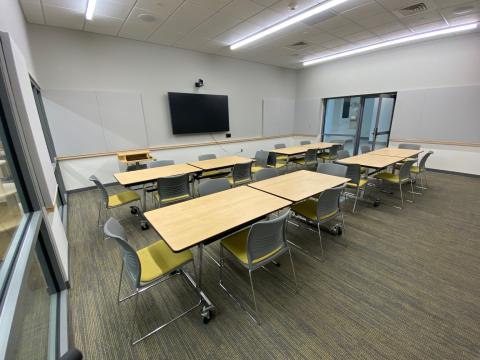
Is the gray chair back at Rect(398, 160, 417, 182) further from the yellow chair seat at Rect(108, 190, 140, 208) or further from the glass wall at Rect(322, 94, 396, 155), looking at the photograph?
the yellow chair seat at Rect(108, 190, 140, 208)

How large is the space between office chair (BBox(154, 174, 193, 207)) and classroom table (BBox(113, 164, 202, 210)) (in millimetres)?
241

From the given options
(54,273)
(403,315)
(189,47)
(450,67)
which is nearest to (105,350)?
(54,273)

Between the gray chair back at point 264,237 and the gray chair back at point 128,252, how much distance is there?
786 millimetres

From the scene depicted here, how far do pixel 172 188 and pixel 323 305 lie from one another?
2.26 m

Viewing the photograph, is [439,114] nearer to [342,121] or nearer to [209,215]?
[342,121]

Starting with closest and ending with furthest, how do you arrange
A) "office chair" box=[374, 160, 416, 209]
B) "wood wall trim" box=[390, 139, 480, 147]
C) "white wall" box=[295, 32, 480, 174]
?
"office chair" box=[374, 160, 416, 209]
"white wall" box=[295, 32, 480, 174]
"wood wall trim" box=[390, 139, 480, 147]

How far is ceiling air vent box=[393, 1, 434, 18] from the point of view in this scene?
11.6 ft

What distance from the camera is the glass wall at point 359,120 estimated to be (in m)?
6.56

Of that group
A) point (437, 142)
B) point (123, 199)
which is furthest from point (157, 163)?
point (437, 142)

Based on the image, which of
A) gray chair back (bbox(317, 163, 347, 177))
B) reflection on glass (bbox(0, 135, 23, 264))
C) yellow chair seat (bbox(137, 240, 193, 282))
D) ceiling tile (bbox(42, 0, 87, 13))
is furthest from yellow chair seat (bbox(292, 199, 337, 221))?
ceiling tile (bbox(42, 0, 87, 13))

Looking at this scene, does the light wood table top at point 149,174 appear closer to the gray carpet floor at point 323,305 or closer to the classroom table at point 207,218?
the gray carpet floor at point 323,305

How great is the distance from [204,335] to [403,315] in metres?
1.60

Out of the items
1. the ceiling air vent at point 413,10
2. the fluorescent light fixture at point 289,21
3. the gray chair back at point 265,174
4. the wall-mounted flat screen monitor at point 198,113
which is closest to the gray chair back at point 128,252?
the gray chair back at point 265,174

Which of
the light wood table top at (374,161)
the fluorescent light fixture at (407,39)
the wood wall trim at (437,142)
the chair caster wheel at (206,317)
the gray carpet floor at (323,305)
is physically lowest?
the gray carpet floor at (323,305)
